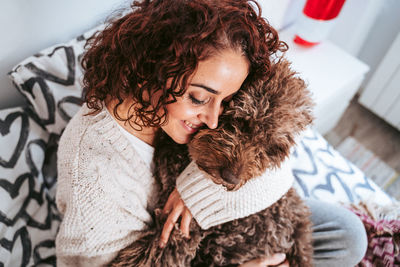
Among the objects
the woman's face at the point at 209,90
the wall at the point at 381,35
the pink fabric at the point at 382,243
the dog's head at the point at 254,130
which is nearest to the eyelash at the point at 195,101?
the woman's face at the point at 209,90

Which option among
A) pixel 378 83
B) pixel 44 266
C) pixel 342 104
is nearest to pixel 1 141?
pixel 44 266

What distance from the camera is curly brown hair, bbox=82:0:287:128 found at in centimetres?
64

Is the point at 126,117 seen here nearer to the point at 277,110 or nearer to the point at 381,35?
the point at 277,110

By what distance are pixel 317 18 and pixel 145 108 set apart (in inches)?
56.5

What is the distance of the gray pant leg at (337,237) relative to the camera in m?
1.09

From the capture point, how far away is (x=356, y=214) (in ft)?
4.14

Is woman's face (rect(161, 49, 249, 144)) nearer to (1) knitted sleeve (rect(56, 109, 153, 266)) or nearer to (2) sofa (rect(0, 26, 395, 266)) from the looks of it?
(1) knitted sleeve (rect(56, 109, 153, 266))

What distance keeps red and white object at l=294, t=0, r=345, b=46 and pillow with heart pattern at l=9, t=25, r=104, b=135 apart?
131cm

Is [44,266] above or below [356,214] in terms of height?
below

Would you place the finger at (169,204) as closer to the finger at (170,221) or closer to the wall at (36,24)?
the finger at (170,221)

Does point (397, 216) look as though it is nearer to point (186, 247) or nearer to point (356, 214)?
point (356, 214)

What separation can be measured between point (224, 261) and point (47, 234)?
73 centimetres

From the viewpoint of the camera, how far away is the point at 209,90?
0.69m

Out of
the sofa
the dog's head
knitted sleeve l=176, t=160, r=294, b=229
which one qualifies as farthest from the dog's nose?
the sofa
